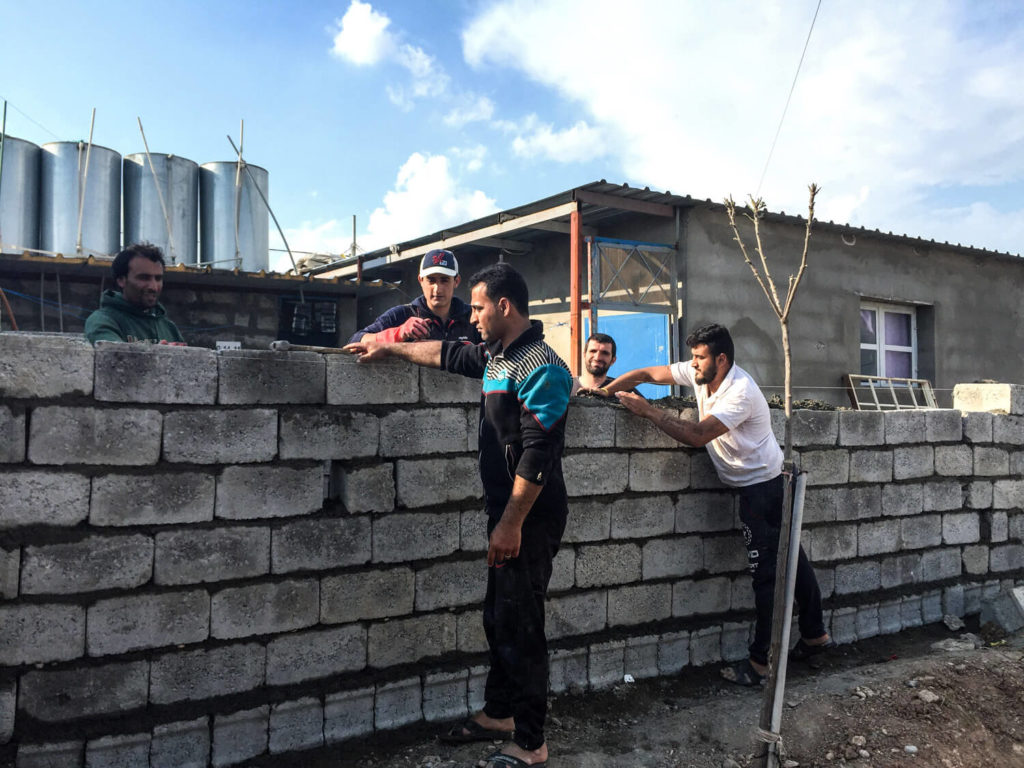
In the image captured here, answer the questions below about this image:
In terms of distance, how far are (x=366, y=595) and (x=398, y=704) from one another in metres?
0.55

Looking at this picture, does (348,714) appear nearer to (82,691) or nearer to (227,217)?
(82,691)

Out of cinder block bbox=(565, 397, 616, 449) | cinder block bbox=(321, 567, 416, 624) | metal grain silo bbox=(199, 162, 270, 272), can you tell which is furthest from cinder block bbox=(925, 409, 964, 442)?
metal grain silo bbox=(199, 162, 270, 272)

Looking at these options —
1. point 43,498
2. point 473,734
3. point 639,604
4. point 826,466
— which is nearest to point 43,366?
point 43,498

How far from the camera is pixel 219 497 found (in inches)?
124

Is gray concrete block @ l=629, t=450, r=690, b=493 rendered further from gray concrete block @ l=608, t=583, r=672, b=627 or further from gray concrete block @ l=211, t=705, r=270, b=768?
gray concrete block @ l=211, t=705, r=270, b=768

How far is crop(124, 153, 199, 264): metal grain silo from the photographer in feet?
36.1

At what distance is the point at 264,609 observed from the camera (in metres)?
3.23

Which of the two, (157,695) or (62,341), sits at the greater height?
(62,341)

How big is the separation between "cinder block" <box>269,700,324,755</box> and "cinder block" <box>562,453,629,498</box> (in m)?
1.65

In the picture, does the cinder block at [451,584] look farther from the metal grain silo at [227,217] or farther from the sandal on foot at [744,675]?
the metal grain silo at [227,217]

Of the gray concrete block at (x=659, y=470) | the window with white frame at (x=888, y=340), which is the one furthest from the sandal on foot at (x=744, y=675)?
the window with white frame at (x=888, y=340)

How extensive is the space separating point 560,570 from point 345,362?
1626 mm

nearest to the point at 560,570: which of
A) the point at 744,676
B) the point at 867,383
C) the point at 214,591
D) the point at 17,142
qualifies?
the point at 744,676

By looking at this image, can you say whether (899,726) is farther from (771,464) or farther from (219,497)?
(219,497)
